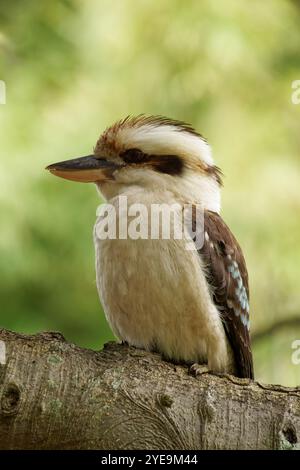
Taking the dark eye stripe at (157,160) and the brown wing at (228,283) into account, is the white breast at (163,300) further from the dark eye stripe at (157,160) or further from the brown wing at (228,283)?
the dark eye stripe at (157,160)

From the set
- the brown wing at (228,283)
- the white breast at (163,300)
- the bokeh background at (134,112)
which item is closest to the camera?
the white breast at (163,300)

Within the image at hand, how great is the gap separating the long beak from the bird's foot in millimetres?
926

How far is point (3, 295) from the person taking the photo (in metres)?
3.90

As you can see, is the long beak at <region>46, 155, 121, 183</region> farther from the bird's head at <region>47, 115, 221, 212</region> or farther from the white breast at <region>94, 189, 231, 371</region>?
the white breast at <region>94, 189, 231, 371</region>

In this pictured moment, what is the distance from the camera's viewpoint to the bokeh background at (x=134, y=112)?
3.99 metres

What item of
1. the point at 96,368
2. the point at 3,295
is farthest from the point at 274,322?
the point at 96,368

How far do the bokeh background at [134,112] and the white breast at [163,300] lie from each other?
567 mm

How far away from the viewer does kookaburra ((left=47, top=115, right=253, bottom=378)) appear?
3.36 m

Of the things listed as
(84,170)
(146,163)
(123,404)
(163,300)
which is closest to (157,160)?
(146,163)

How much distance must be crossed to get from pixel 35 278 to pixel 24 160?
61cm

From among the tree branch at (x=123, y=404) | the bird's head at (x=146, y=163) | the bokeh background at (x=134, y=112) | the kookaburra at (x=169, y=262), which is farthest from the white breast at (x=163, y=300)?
the bokeh background at (x=134, y=112)

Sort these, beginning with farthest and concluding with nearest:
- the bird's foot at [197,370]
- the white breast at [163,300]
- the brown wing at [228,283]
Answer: the brown wing at [228,283] < the white breast at [163,300] < the bird's foot at [197,370]

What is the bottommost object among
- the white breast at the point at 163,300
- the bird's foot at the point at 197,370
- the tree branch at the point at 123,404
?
the tree branch at the point at 123,404

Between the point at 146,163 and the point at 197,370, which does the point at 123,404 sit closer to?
the point at 197,370
